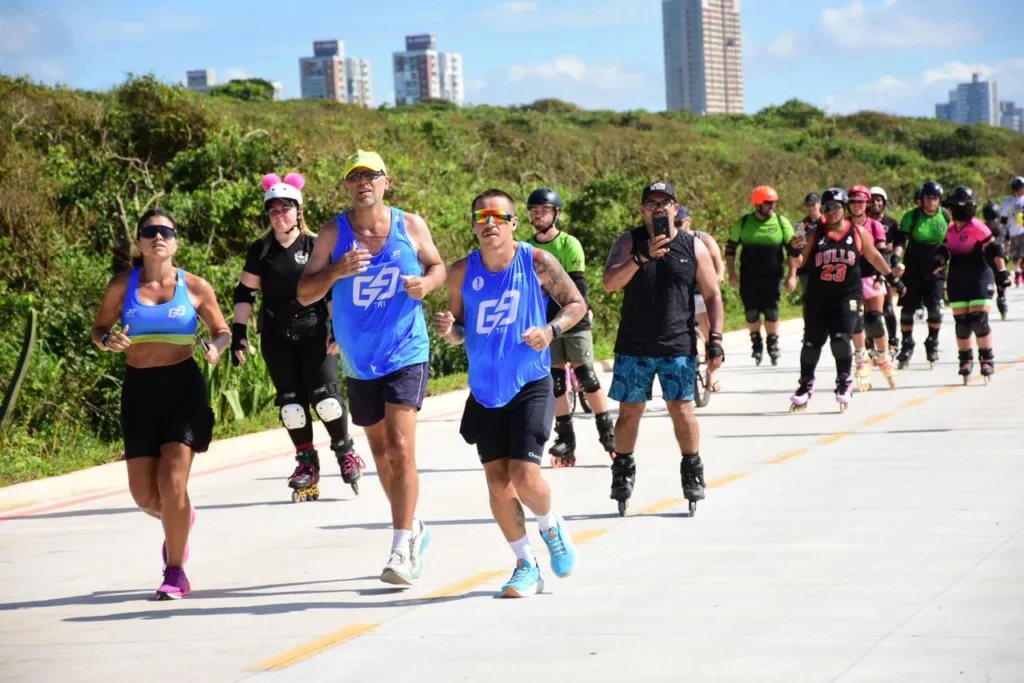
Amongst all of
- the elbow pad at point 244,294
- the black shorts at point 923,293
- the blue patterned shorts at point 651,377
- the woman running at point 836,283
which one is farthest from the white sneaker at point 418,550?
the black shorts at point 923,293

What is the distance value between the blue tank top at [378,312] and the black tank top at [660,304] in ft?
6.24

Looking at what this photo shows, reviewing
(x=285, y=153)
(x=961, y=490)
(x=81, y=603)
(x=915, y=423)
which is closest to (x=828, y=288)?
(x=915, y=423)

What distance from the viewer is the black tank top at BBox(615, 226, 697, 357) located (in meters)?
10.2

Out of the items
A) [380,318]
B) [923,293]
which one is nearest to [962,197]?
[923,293]

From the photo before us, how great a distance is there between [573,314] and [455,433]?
7.18 meters

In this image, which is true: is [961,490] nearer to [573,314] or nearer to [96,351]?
[573,314]

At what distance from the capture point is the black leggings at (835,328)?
15625 mm

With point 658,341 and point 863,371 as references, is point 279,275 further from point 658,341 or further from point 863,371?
point 863,371

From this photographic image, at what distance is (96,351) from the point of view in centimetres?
1569

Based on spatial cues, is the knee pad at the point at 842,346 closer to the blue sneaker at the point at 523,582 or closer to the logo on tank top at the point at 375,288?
the logo on tank top at the point at 375,288

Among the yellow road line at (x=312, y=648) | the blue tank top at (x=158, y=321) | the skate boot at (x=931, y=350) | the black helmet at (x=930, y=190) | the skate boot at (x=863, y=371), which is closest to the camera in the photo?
the yellow road line at (x=312, y=648)

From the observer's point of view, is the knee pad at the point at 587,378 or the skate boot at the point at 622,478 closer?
the skate boot at the point at 622,478

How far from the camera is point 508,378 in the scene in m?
8.07

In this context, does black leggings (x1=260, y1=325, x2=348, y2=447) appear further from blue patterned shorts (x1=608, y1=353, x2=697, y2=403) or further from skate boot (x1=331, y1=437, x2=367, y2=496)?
blue patterned shorts (x1=608, y1=353, x2=697, y2=403)
